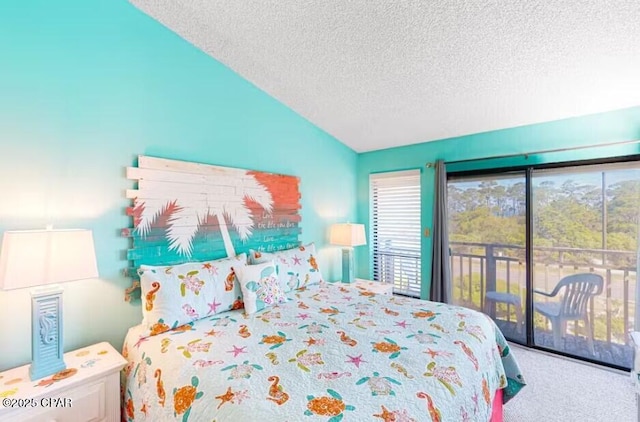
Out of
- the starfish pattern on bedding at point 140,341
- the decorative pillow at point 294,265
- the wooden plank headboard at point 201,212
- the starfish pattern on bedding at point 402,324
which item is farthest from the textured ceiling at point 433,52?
the starfish pattern on bedding at point 140,341

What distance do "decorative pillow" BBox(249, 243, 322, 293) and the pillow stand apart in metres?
0.24

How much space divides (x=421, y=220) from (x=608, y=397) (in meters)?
2.23

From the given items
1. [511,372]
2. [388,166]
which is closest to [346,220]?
[388,166]

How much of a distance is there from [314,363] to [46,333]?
4.61 feet

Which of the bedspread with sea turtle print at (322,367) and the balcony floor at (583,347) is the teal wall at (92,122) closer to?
the bedspread with sea turtle print at (322,367)

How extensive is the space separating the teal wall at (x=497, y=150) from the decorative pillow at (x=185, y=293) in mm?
2478

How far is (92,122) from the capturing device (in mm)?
1917

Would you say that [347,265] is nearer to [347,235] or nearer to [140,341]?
[347,235]

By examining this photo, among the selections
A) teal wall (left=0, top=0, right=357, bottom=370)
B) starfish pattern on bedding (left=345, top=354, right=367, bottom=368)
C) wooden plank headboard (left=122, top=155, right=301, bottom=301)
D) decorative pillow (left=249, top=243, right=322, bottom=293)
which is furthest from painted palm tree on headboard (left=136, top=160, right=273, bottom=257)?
starfish pattern on bedding (left=345, top=354, right=367, bottom=368)

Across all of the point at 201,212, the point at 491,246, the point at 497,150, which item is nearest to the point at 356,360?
the point at 201,212

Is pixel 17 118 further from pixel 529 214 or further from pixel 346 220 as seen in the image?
pixel 529 214

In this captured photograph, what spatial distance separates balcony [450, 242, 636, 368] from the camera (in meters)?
2.75

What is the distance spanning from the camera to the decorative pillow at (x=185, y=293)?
1863mm

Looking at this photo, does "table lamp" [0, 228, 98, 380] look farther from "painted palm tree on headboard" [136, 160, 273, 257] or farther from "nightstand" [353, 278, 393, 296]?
"nightstand" [353, 278, 393, 296]
